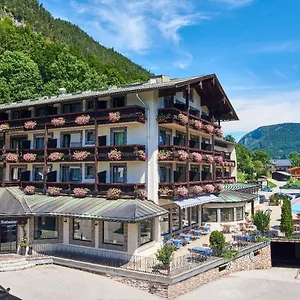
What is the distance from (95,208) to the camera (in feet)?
81.6

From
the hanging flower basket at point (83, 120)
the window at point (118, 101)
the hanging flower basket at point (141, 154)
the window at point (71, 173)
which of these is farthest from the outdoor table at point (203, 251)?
the hanging flower basket at point (83, 120)

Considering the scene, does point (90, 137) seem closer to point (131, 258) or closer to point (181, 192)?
point (181, 192)

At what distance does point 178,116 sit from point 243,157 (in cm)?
9744

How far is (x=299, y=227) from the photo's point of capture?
106 ft

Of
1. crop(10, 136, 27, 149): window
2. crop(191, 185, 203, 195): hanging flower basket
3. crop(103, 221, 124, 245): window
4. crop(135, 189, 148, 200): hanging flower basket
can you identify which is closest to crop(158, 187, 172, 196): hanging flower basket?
crop(135, 189, 148, 200): hanging flower basket

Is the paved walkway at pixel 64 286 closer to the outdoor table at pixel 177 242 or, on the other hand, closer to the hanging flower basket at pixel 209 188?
the outdoor table at pixel 177 242

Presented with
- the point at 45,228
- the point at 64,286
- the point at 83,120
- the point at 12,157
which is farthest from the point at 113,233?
the point at 12,157

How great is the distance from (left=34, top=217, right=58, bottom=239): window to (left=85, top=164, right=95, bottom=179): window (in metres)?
4.25

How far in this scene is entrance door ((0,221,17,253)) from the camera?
86.5 feet

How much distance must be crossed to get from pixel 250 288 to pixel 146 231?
7884mm

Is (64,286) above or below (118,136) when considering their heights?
below

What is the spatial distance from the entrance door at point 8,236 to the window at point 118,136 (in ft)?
31.9

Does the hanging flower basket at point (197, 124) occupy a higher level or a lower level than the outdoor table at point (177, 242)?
higher

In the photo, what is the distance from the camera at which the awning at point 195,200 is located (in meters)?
A: 27.4
